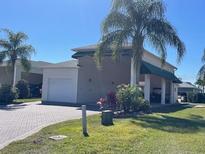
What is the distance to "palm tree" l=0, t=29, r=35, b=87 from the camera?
30281 millimetres

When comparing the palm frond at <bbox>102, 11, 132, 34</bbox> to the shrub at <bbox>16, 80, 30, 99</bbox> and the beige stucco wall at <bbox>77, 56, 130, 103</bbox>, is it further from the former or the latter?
the shrub at <bbox>16, 80, 30, 99</bbox>

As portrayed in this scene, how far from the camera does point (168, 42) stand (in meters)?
20.6

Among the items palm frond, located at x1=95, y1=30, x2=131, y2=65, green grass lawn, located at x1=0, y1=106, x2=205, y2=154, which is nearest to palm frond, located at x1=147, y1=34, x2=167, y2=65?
palm frond, located at x1=95, y1=30, x2=131, y2=65

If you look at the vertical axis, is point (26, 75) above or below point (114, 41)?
below

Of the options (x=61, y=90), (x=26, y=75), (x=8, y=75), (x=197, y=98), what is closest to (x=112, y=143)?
(x=61, y=90)

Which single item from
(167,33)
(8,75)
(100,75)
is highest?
(167,33)

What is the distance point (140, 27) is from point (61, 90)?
12461 mm

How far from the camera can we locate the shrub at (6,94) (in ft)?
91.2

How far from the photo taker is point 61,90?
30.3m

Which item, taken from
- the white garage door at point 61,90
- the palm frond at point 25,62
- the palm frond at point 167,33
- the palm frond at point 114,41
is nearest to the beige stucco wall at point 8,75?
the palm frond at point 25,62

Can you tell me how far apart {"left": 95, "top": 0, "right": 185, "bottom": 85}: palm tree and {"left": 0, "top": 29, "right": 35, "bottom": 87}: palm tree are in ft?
40.7

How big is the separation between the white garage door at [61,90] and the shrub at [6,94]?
4.03 meters

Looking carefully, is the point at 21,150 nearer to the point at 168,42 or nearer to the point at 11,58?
the point at 168,42

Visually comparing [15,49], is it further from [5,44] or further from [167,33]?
[167,33]
